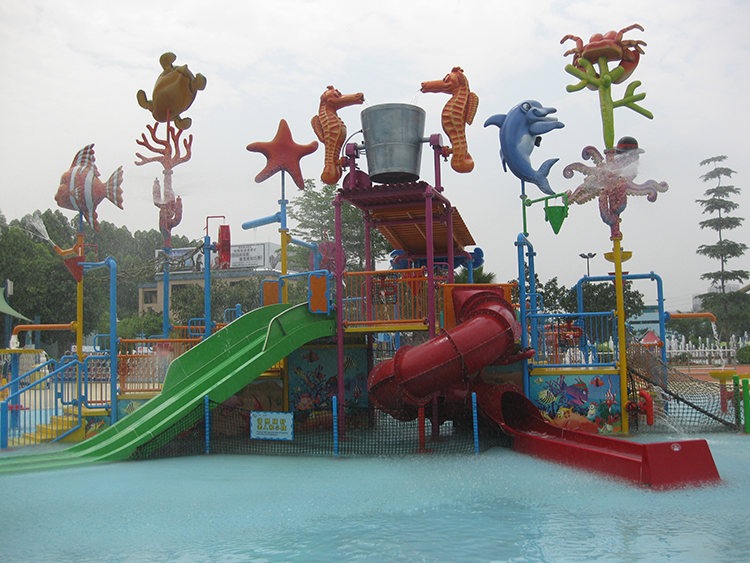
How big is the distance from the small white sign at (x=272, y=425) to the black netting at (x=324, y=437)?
0.33m

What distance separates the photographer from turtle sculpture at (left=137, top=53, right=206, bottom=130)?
17219 mm

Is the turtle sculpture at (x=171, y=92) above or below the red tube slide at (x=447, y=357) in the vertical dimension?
above

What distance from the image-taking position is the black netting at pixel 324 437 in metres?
11.5

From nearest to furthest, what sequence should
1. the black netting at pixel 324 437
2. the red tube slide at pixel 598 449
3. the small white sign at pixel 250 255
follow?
1. the red tube slide at pixel 598 449
2. the black netting at pixel 324 437
3. the small white sign at pixel 250 255

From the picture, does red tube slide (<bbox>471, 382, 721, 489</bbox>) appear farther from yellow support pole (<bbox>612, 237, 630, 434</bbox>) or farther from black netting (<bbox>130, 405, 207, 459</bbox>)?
black netting (<bbox>130, 405, 207, 459</bbox>)

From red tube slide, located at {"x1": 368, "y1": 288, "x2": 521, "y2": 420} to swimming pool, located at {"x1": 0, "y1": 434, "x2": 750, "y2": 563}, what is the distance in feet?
4.66

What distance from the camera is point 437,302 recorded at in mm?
12750

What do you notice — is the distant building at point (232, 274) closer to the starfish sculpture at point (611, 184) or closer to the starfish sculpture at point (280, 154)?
the starfish sculpture at point (280, 154)

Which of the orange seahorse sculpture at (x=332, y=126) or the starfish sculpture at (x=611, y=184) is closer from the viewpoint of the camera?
the starfish sculpture at (x=611, y=184)

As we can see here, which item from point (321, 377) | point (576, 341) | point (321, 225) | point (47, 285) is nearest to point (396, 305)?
point (321, 377)

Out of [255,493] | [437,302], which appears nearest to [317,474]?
[255,493]

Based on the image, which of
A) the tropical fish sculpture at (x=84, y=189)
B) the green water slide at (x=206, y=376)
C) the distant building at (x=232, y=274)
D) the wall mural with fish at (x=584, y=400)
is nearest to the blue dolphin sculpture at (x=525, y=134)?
the wall mural with fish at (x=584, y=400)

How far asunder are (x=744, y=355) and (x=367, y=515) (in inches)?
1380

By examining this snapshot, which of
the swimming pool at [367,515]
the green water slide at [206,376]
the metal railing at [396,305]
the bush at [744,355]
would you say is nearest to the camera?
the swimming pool at [367,515]
